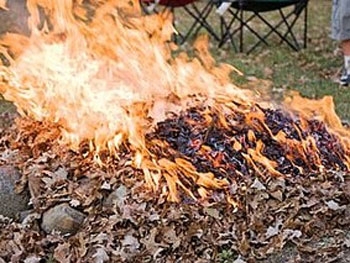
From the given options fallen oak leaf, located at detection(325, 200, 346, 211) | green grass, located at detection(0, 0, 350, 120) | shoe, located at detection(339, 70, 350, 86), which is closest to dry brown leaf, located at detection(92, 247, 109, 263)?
fallen oak leaf, located at detection(325, 200, 346, 211)

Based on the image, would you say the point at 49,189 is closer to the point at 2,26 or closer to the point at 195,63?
the point at 195,63

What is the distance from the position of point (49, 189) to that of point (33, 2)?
1.01m

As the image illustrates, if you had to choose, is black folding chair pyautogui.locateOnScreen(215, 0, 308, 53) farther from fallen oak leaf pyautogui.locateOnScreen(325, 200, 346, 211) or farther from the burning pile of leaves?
fallen oak leaf pyautogui.locateOnScreen(325, 200, 346, 211)

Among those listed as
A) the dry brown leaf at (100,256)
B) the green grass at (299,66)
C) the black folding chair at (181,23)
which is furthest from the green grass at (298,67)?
the dry brown leaf at (100,256)

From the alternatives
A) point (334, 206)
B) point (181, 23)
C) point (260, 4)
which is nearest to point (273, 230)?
point (334, 206)

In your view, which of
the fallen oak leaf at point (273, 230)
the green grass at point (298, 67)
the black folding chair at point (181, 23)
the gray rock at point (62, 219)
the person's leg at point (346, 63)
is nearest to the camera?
the fallen oak leaf at point (273, 230)

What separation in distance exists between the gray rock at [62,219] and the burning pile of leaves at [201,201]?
31mm

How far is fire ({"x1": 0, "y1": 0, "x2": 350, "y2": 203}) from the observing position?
3.70 m

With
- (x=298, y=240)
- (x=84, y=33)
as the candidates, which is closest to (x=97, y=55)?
(x=84, y=33)

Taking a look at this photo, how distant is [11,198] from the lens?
362cm

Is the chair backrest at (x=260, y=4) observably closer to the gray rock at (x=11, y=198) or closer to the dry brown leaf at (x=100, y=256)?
the gray rock at (x=11, y=198)

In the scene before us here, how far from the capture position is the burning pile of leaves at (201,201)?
3.12 metres

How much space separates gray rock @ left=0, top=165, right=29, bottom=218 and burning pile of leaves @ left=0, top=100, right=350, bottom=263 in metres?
0.07

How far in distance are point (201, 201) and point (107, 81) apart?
92cm
